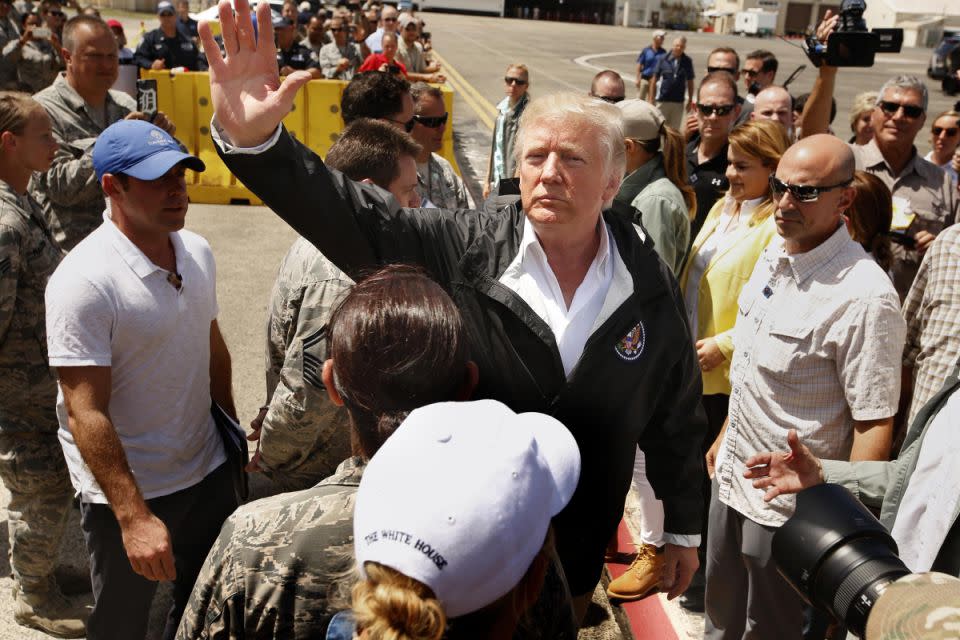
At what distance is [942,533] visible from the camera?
1906mm

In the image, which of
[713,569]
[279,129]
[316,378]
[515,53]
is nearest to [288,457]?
[316,378]

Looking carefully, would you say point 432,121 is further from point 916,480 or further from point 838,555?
point 838,555

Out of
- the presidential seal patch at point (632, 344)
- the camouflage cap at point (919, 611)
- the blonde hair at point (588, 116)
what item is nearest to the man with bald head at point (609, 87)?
the blonde hair at point (588, 116)

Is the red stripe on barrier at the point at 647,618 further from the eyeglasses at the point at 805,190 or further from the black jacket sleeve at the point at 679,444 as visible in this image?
the eyeglasses at the point at 805,190

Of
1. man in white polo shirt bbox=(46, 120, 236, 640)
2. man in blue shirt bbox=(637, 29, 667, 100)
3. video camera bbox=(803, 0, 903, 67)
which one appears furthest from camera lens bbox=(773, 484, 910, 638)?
man in blue shirt bbox=(637, 29, 667, 100)

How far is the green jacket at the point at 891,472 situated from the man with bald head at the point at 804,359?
469 millimetres

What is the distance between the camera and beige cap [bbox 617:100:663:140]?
4.07 meters

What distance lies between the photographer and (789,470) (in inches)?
92.2

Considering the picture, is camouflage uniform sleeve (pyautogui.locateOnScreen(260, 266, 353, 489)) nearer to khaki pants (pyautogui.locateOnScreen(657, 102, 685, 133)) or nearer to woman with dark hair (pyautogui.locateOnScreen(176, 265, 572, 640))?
woman with dark hair (pyautogui.locateOnScreen(176, 265, 572, 640))

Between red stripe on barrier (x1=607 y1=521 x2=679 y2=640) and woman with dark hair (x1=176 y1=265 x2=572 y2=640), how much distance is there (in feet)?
7.37

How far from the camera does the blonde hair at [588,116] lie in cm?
229

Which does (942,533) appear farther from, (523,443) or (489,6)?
(489,6)

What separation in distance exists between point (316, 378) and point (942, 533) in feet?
5.81

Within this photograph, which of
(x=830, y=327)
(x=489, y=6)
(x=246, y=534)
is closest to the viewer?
(x=246, y=534)
